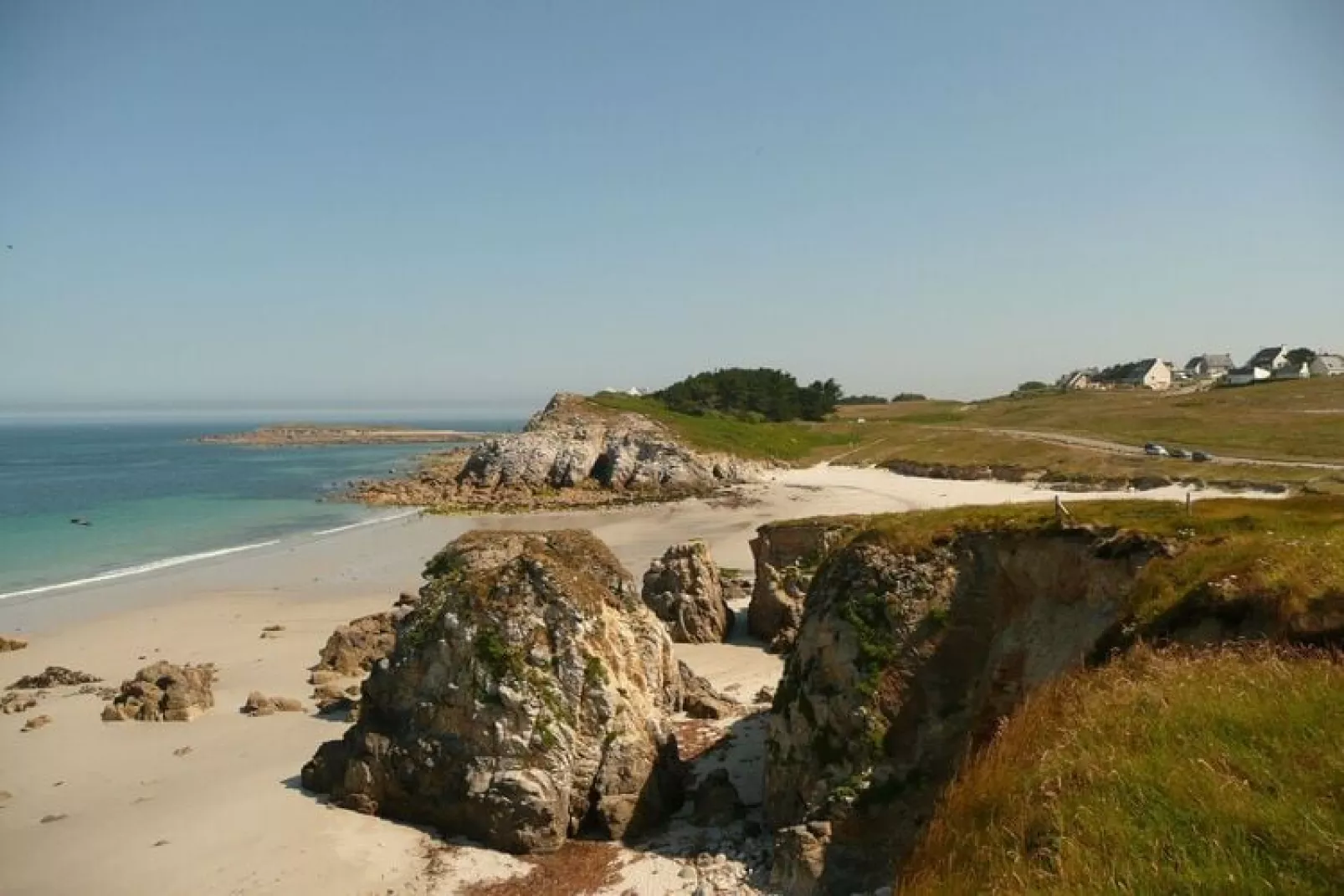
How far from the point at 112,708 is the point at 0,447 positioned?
197m

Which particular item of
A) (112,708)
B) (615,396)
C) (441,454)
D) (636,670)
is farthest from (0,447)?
(636,670)

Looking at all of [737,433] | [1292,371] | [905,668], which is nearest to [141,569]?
[905,668]

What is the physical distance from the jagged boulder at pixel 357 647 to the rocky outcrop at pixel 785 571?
12.5 metres

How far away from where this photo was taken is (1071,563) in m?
14.5

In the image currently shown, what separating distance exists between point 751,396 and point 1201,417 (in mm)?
53950

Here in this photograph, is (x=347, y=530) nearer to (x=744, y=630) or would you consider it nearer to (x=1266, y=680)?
(x=744, y=630)

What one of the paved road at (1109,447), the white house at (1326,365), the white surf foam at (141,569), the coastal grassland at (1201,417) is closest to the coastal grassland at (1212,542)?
the white surf foam at (141,569)

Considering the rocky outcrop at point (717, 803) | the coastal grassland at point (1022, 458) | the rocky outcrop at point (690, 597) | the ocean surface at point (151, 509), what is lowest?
the ocean surface at point (151, 509)

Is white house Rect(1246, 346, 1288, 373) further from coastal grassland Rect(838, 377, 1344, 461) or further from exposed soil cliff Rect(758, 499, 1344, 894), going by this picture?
exposed soil cliff Rect(758, 499, 1344, 894)

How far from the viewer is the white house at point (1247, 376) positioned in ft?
368

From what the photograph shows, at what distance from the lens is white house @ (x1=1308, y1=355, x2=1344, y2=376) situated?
12200cm

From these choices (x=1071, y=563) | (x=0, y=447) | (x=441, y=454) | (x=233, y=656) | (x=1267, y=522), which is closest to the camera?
(x=1267, y=522)

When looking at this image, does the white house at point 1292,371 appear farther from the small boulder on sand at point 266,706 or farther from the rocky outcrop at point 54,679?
the rocky outcrop at point 54,679

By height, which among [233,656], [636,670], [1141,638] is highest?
[1141,638]
